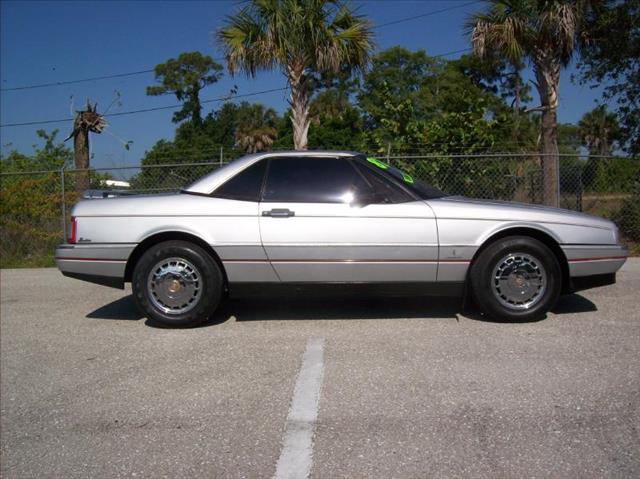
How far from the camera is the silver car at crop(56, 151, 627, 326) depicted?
4977 millimetres

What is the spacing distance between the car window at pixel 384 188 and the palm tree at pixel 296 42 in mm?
6552

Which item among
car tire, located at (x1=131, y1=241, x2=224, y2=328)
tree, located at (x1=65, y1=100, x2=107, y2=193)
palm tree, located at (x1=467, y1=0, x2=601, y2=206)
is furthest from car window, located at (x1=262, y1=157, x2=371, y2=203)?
tree, located at (x1=65, y1=100, x2=107, y2=193)

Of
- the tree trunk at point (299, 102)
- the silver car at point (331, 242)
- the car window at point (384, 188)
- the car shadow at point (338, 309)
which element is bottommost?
the car shadow at point (338, 309)

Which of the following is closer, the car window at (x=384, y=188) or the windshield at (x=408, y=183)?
the car window at (x=384, y=188)

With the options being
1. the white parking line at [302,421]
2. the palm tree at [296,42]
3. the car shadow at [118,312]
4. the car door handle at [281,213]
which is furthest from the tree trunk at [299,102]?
the white parking line at [302,421]

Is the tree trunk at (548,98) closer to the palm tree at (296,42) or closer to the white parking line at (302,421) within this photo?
the palm tree at (296,42)

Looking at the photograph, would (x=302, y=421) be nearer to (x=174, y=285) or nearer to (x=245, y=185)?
(x=174, y=285)

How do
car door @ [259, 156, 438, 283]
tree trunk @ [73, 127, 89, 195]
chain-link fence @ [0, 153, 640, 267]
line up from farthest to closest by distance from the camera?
tree trunk @ [73, 127, 89, 195] → chain-link fence @ [0, 153, 640, 267] → car door @ [259, 156, 438, 283]

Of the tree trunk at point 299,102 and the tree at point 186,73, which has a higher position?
the tree at point 186,73

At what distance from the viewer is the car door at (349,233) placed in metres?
4.96

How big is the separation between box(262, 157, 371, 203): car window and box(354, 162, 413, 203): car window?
6 cm

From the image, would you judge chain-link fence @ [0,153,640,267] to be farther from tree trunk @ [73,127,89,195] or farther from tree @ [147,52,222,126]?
tree @ [147,52,222,126]

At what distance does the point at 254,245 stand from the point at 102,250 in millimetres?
1378

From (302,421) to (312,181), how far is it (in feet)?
7.97
